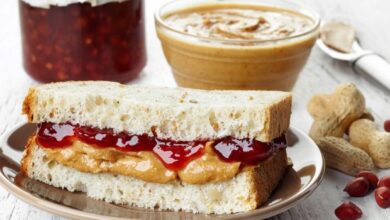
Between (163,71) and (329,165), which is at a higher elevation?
(329,165)

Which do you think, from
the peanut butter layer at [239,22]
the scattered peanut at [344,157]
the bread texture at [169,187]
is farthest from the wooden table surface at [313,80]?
the peanut butter layer at [239,22]

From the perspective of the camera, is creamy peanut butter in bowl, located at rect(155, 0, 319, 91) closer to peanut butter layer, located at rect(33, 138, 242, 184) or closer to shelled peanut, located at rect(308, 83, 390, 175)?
shelled peanut, located at rect(308, 83, 390, 175)

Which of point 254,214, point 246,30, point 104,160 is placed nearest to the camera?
point 254,214

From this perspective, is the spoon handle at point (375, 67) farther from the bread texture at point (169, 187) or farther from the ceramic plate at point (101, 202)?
the bread texture at point (169, 187)

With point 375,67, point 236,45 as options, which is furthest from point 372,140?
point 375,67

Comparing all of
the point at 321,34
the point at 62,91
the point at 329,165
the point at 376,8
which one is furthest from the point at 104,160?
the point at 376,8

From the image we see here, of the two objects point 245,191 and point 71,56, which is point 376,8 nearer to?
point 71,56
